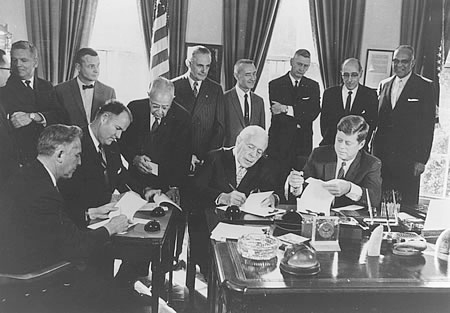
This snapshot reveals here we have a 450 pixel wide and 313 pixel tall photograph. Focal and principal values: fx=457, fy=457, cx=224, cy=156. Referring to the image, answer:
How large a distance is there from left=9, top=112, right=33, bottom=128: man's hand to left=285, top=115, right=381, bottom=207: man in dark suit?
1967 millimetres

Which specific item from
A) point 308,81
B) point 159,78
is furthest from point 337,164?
point 159,78

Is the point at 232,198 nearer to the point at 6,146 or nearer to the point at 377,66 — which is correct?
the point at 377,66

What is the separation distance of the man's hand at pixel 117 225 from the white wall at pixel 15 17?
1631 mm

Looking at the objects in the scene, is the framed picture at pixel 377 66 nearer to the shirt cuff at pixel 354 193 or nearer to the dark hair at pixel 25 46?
the shirt cuff at pixel 354 193

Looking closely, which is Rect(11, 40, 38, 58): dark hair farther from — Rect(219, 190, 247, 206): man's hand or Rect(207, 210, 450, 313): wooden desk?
Rect(207, 210, 450, 313): wooden desk

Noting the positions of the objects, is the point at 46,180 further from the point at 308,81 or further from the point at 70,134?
the point at 308,81

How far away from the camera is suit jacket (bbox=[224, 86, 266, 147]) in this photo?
11.6 ft

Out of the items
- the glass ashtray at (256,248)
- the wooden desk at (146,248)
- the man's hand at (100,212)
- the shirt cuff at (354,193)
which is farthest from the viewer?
the shirt cuff at (354,193)

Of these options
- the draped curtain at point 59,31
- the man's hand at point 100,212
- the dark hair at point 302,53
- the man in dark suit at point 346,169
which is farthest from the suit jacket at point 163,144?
the dark hair at point 302,53

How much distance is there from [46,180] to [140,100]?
4.03 feet

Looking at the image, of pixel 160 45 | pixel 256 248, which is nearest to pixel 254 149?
pixel 160 45

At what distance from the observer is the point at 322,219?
2.30 meters

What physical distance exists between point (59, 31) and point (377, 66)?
2.38m

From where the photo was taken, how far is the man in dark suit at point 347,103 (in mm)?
3547
